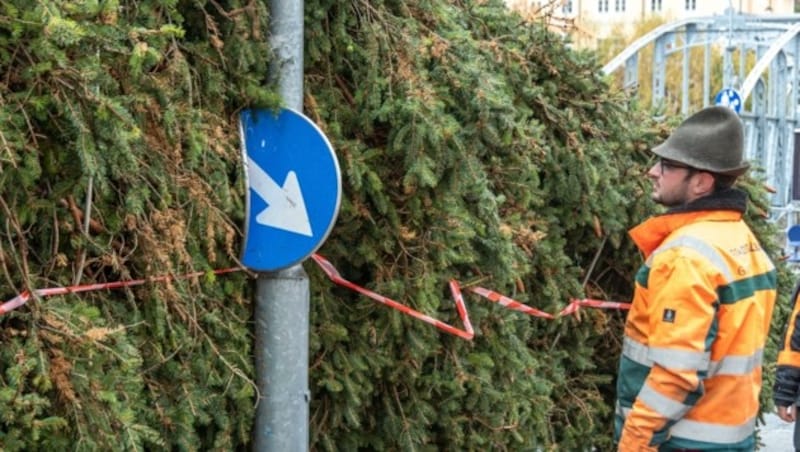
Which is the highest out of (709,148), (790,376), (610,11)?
(610,11)

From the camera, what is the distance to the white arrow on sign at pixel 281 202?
485cm

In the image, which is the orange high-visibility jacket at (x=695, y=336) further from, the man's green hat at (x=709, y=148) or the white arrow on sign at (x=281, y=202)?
the white arrow on sign at (x=281, y=202)

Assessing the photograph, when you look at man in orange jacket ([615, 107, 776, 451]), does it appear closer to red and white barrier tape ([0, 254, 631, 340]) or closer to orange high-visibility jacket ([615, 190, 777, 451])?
orange high-visibility jacket ([615, 190, 777, 451])

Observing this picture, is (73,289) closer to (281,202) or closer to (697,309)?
(281,202)

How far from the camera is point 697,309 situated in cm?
481

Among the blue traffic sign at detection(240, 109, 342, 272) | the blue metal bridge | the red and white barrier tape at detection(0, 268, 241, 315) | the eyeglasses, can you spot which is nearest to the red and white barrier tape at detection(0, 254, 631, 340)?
the red and white barrier tape at detection(0, 268, 241, 315)

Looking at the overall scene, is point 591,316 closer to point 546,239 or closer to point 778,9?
point 546,239

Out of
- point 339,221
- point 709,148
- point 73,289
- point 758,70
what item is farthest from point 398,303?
point 758,70

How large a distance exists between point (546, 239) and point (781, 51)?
98.3 ft

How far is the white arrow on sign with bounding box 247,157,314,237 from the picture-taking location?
15.9ft

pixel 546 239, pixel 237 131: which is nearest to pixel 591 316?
pixel 546 239

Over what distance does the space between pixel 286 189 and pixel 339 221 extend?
524mm

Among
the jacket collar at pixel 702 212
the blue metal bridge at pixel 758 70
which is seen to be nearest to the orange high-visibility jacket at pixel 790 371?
the jacket collar at pixel 702 212

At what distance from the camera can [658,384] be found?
4.85 m
